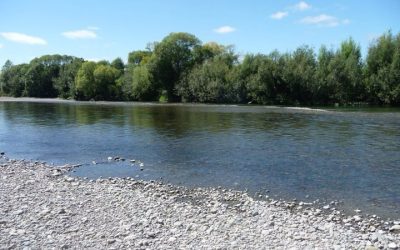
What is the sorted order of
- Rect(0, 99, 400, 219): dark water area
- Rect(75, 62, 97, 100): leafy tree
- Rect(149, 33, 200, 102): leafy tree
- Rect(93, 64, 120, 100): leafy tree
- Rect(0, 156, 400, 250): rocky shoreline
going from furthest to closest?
Rect(75, 62, 97, 100): leafy tree, Rect(93, 64, 120, 100): leafy tree, Rect(149, 33, 200, 102): leafy tree, Rect(0, 99, 400, 219): dark water area, Rect(0, 156, 400, 250): rocky shoreline

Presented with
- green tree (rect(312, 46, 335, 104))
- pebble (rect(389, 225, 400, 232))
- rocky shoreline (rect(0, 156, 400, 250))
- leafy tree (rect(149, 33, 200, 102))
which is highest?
leafy tree (rect(149, 33, 200, 102))

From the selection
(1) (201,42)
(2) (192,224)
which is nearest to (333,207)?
(2) (192,224)

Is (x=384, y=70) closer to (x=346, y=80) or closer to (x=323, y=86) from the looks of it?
(x=346, y=80)

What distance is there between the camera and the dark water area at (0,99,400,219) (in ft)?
59.8

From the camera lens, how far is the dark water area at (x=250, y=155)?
1823 centimetres

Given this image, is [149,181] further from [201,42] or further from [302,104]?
[201,42]

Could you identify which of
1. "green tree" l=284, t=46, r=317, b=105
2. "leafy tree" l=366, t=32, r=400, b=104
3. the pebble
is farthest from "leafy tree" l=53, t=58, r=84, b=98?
the pebble

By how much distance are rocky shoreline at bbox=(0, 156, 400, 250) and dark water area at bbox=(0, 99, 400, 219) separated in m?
2.22

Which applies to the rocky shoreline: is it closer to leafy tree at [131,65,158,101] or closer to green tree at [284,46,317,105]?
green tree at [284,46,317,105]

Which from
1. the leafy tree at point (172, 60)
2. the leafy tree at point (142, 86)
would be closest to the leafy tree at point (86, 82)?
the leafy tree at point (142, 86)

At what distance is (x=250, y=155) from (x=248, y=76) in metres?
88.1

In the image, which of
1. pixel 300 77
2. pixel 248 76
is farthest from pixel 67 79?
pixel 300 77

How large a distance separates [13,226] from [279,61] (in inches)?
4090

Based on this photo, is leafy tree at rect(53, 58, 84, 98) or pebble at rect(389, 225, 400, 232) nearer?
pebble at rect(389, 225, 400, 232)
